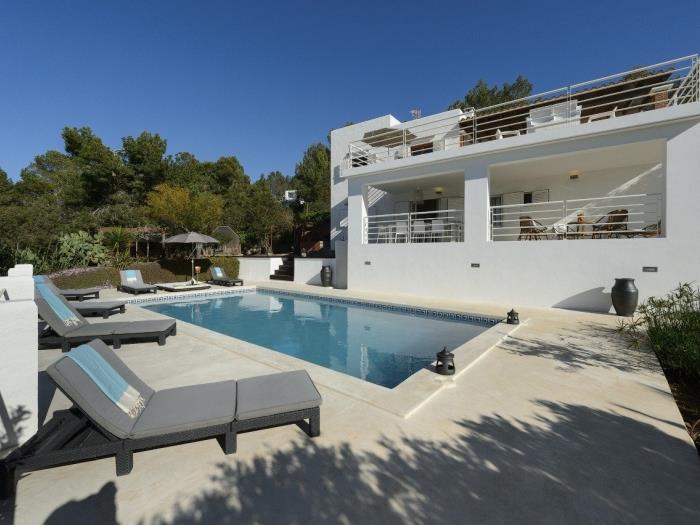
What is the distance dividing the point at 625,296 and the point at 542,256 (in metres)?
2.38

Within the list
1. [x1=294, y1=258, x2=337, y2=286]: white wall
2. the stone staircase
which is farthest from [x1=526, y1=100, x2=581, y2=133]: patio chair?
the stone staircase

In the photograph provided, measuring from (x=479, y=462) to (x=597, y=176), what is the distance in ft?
48.2

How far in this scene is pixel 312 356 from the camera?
7.38 meters

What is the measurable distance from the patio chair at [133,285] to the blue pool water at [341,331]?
1804 millimetres

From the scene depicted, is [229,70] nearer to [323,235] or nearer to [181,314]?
[323,235]

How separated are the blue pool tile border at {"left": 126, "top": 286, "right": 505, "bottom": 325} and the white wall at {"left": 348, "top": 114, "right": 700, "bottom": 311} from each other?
212cm

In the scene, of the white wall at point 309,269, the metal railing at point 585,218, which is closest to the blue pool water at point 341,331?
the white wall at point 309,269

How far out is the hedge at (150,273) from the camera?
1432 cm

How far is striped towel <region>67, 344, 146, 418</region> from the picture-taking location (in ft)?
9.73

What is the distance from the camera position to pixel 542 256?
34.9 ft

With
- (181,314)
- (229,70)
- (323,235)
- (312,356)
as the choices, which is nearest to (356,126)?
(323,235)

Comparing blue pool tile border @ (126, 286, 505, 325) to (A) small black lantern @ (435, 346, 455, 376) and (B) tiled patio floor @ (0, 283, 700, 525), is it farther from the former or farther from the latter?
(B) tiled patio floor @ (0, 283, 700, 525)

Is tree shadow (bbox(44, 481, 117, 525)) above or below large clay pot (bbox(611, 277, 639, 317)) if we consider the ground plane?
below

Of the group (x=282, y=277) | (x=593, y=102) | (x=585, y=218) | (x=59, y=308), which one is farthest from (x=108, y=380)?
(x=593, y=102)
